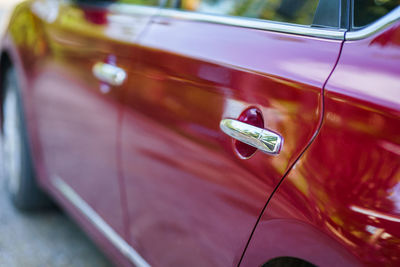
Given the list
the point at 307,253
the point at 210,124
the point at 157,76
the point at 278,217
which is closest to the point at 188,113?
the point at 210,124

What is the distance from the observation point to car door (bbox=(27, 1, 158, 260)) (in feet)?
7.05

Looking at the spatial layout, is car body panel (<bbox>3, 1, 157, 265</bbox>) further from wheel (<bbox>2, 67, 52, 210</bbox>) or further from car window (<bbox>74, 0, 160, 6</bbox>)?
wheel (<bbox>2, 67, 52, 210</bbox>)

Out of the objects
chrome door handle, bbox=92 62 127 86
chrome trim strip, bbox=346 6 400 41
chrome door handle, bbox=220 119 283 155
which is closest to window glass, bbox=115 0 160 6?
chrome door handle, bbox=92 62 127 86

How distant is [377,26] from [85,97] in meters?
1.37

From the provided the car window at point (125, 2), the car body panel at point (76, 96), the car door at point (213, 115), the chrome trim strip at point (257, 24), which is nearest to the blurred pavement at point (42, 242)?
the car body panel at point (76, 96)

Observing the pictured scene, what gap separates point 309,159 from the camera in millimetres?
1315

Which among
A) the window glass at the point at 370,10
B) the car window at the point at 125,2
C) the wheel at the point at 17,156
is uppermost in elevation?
the window glass at the point at 370,10

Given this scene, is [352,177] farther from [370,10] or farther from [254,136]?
[370,10]

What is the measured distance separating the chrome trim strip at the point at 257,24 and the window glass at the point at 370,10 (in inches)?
2.9

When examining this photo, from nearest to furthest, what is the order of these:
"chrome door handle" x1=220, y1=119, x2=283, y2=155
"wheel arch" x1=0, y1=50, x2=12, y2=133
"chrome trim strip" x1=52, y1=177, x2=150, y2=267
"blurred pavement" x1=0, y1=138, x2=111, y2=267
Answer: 1. "chrome door handle" x1=220, y1=119, x2=283, y2=155
2. "chrome trim strip" x1=52, y1=177, x2=150, y2=267
3. "blurred pavement" x1=0, y1=138, x2=111, y2=267
4. "wheel arch" x1=0, y1=50, x2=12, y2=133

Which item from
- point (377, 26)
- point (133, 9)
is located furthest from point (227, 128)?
point (133, 9)

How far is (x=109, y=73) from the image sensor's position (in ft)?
7.07

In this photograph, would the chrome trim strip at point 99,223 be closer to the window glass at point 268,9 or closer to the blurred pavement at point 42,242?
the blurred pavement at point 42,242

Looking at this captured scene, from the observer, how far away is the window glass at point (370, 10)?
57.2 inches
